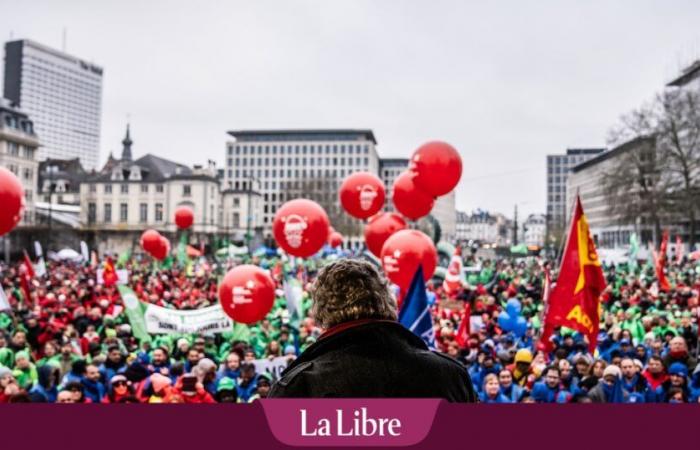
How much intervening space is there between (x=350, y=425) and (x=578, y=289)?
21.5 ft

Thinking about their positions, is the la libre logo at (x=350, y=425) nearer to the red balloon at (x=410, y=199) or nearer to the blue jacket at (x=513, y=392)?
the blue jacket at (x=513, y=392)

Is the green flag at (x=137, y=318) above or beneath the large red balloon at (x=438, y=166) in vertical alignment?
beneath

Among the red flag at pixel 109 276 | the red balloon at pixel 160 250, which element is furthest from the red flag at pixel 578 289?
the red balloon at pixel 160 250

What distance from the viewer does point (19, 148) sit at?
78.9m

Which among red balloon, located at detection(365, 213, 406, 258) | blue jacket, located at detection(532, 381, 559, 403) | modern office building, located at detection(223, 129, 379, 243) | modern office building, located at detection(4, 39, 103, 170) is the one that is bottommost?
blue jacket, located at detection(532, 381, 559, 403)

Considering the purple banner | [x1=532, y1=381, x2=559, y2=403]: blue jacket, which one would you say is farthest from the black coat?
[x1=532, y1=381, x2=559, y2=403]: blue jacket

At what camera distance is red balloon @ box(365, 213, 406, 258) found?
558 inches

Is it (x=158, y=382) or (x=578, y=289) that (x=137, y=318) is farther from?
(x=578, y=289)

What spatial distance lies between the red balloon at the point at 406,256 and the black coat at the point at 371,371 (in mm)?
8139

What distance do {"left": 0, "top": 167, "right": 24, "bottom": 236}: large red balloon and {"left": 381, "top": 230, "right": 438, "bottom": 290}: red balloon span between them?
16.4ft

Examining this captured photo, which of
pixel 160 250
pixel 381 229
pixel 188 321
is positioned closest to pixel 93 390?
pixel 188 321

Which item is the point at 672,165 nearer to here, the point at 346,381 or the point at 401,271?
the point at 401,271

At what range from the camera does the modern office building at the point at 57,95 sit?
6531 inches

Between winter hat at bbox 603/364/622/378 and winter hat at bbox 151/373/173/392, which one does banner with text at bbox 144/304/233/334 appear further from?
winter hat at bbox 603/364/622/378
